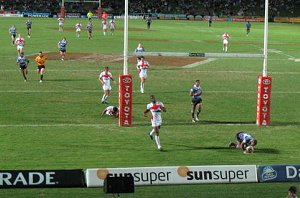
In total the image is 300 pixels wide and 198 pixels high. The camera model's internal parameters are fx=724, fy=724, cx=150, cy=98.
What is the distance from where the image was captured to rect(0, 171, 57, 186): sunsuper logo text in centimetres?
1794

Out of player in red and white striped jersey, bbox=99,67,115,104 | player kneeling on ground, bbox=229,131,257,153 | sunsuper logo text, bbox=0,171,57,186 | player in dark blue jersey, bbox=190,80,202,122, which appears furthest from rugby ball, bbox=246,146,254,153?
player in red and white striped jersey, bbox=99,67,115,104

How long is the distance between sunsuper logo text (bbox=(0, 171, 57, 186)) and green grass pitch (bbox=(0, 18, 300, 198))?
2.25 feet

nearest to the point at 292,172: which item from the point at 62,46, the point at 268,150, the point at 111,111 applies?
the point at 268,150

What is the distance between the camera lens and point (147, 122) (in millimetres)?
29797

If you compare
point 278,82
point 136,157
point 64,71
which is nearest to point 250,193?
point 136,157

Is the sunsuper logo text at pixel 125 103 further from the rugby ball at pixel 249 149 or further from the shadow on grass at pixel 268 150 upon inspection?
the rugby ball at pixel 249 149

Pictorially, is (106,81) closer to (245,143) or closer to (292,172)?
(245,143)

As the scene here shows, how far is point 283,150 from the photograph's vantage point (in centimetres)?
2456

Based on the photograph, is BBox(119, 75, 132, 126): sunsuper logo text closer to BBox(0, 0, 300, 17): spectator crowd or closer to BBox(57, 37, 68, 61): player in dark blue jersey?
BBox(57, 37, 68, 61): player in dark blue jersey

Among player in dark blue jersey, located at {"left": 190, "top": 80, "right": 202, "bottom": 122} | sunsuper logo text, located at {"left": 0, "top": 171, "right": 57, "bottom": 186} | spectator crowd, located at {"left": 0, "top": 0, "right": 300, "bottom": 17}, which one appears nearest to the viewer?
sunsuper logo text, located at {"left": 0, "top": 171, "right": 57, "bottom": 186}

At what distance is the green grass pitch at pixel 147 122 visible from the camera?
2227 centimetres

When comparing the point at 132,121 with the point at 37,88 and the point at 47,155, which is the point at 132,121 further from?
the point at 37,88

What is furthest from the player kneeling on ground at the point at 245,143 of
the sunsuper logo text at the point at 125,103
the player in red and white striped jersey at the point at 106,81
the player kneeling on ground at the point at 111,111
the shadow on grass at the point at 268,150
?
the player in red and white striped jersey at the point at 106,81

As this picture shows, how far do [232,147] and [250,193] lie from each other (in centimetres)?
615
